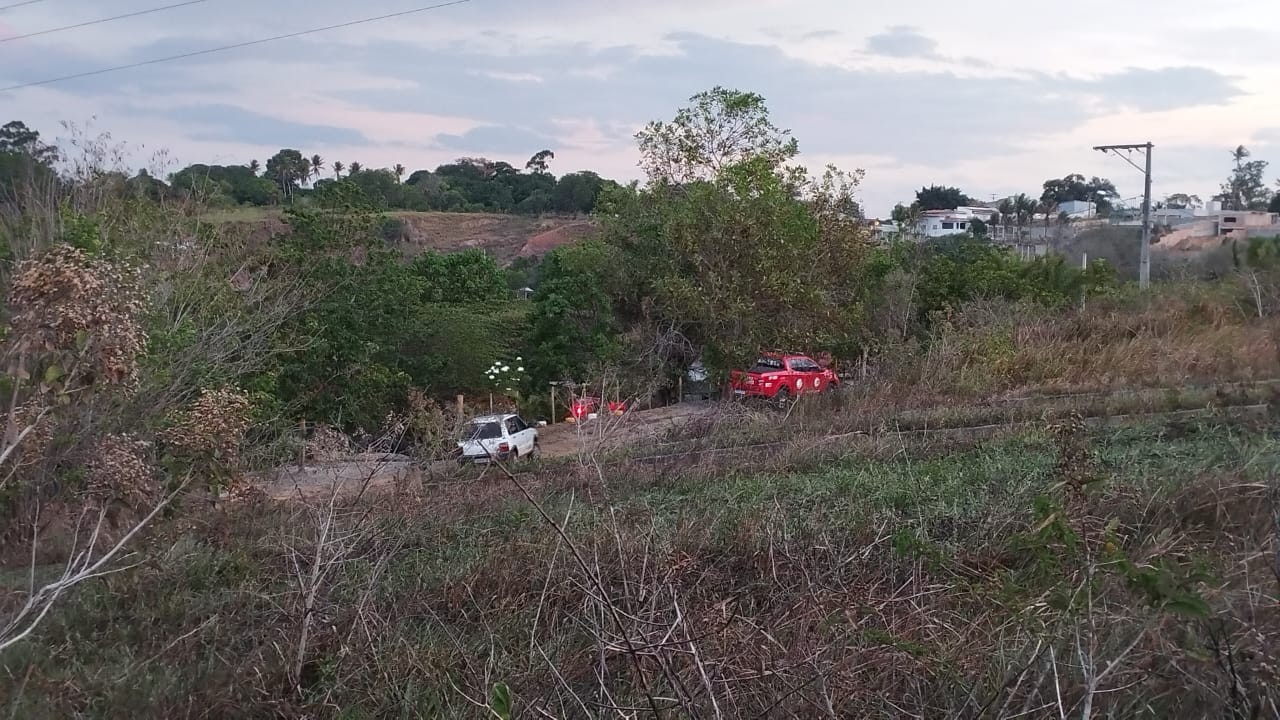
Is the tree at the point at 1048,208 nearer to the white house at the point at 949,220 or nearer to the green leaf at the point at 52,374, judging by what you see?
the white house at the point at 949,220

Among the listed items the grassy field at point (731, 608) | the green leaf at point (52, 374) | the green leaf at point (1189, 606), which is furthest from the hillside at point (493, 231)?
the green leaf at point (1189, 606)

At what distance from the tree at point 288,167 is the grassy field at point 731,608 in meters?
60.5

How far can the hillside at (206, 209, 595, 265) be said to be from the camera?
6306 centimetres

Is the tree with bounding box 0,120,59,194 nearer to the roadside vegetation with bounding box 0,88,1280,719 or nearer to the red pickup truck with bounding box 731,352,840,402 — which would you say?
the roadside vegetation with bounding box 0,88,1280,719

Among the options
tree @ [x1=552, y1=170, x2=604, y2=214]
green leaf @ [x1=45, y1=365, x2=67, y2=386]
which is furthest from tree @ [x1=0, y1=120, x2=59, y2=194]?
tree @ [x1=552, y1=170, x2=604, y2=214]

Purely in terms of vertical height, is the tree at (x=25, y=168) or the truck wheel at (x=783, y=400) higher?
the tree at (x=25, y=168)

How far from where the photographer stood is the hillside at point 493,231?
207 feet

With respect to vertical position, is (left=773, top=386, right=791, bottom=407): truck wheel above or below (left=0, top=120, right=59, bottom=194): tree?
below

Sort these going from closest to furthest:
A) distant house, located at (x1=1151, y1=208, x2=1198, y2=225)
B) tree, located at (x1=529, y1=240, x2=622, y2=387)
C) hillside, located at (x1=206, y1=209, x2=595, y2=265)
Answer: tree, located at (x1=529, y1=240, x2=622, y2=387)
distant house, located at (x1=1151, y1=208, x2=1198, y2=225)
hillside, located at (x1=206, y1=209, x2=595, y2=265)

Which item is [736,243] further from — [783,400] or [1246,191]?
[1246,191]

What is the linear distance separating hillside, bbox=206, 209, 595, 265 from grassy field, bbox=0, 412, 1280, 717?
2076 inches

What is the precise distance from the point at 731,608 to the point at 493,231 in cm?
6768

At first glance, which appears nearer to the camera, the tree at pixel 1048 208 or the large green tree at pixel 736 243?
the large green tree at pixel 736 243

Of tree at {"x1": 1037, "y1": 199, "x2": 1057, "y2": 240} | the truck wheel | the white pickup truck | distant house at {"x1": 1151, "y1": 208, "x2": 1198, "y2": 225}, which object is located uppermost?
tree at {"x1": 1037, "y1": 199, "x2": 1057, "y2": 240}
